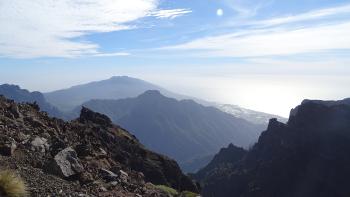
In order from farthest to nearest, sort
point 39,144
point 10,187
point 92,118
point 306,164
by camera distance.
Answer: point 306,164, point 92,118, point 39,144, point 10,187

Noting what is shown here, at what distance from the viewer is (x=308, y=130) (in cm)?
18962

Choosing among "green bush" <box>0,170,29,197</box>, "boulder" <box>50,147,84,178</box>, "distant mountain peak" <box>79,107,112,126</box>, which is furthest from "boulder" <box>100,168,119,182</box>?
"distant mountain peak" <box>79,107,112,126</box>

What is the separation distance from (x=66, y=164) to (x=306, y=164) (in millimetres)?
164494

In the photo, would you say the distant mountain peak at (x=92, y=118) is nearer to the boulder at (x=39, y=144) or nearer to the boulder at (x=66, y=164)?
the boulder at (x=39, y=144)

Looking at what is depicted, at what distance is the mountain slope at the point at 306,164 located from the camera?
540 ft

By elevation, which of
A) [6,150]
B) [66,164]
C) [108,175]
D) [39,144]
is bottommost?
[108,175]

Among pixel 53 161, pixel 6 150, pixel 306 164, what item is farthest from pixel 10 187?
pixel 306 164

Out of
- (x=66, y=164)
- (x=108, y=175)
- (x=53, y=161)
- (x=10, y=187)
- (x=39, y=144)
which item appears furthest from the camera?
(x=39, y=144)

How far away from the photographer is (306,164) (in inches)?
6885

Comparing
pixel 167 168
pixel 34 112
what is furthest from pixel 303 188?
pixel 34 112

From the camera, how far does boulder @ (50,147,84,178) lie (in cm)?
2184

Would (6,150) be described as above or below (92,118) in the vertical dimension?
above

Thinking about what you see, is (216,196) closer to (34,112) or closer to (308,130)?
(308,130)

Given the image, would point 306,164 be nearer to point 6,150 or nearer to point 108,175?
point 108,175
